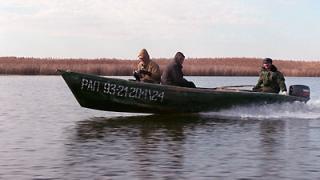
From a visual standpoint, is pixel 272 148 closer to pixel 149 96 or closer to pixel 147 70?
pixel 149 96

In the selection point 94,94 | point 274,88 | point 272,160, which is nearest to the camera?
point 272,160

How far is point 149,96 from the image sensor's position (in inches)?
653

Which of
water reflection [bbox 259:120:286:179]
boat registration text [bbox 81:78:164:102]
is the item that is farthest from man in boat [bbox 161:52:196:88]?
water reflection [bbox 259:120:286:179]

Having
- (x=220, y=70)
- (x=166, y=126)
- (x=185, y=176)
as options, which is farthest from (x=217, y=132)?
(x=220, y=70)

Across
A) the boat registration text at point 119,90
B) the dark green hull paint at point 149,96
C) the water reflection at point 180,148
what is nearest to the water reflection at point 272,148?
the water reflection at point 180,148

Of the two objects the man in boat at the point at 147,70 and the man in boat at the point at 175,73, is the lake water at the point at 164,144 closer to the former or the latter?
the man in boat at the point at 175,73

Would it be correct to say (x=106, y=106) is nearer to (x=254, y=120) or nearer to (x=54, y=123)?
(x=54, y=123)

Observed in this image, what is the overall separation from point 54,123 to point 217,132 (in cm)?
433

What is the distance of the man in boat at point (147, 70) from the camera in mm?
16859

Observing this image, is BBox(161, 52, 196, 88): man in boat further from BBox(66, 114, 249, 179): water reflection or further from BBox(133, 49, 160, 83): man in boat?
BBox(66, 114, 249, 179): water reflection

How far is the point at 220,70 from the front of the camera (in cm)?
4769

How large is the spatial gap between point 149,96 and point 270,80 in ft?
10.9

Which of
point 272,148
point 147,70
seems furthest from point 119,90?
point 272,148

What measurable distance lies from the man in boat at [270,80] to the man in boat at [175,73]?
205 cm
